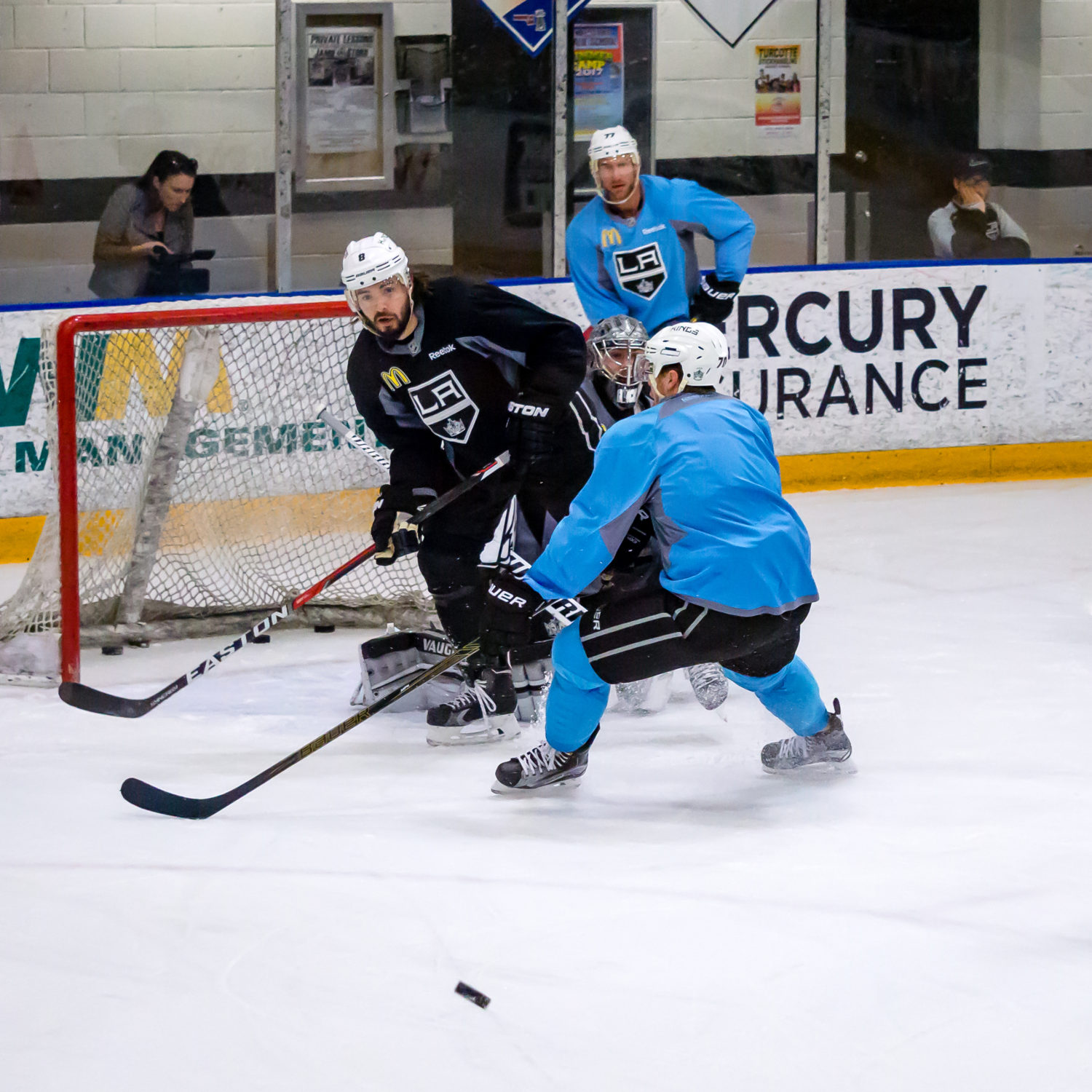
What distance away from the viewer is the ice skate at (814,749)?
2.93m

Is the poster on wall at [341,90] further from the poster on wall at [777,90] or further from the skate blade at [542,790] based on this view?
the skate blade at [542,790]

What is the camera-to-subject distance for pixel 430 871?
251 centimetres

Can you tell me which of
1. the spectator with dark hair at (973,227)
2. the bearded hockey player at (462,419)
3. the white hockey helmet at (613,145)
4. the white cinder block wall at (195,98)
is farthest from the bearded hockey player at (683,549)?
the spectator with dark hair at (973,227)

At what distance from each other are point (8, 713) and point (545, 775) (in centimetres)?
119

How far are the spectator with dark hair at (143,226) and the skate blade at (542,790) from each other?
2.78 meters

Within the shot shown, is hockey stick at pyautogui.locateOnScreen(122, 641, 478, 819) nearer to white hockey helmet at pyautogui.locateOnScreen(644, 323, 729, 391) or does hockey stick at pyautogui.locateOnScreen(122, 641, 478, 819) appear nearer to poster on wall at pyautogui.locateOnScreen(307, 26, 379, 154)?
white hockey helmet at pyautogui.locateOnScreen(644, 323, 729, 391)

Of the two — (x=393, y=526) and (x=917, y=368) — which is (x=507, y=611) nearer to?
(x=393, y=526)

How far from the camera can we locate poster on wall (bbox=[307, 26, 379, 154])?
5438 millimetres

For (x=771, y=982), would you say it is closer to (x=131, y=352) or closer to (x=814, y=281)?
(x=131, y=352)

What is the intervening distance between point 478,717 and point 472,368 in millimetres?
674

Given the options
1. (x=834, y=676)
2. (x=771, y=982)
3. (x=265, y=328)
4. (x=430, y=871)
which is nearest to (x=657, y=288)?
(x=265, y=328)

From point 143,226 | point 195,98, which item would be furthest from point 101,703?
point 195,98

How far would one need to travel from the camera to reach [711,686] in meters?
3.25

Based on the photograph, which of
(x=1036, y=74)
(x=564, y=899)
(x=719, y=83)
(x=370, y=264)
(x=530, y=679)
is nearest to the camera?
(x=564, y=899)
